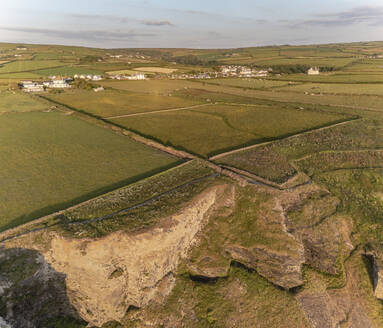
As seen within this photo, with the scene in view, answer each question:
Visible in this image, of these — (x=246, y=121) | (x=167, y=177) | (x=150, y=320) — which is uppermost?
(x=246, y=121)

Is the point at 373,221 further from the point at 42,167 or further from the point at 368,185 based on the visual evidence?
the point at 42,167

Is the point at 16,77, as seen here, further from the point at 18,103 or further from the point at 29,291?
the point at 29,291

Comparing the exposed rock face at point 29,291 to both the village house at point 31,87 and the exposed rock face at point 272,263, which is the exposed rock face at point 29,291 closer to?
the exposed rock face at point 272,263

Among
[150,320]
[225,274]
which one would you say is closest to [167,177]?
[225,274]

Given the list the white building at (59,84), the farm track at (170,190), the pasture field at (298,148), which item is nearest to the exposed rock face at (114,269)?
the farm track at (170,190)

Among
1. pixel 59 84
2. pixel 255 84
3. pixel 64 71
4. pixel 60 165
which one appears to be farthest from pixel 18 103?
pixel 255 84

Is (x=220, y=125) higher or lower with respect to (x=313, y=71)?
lower
